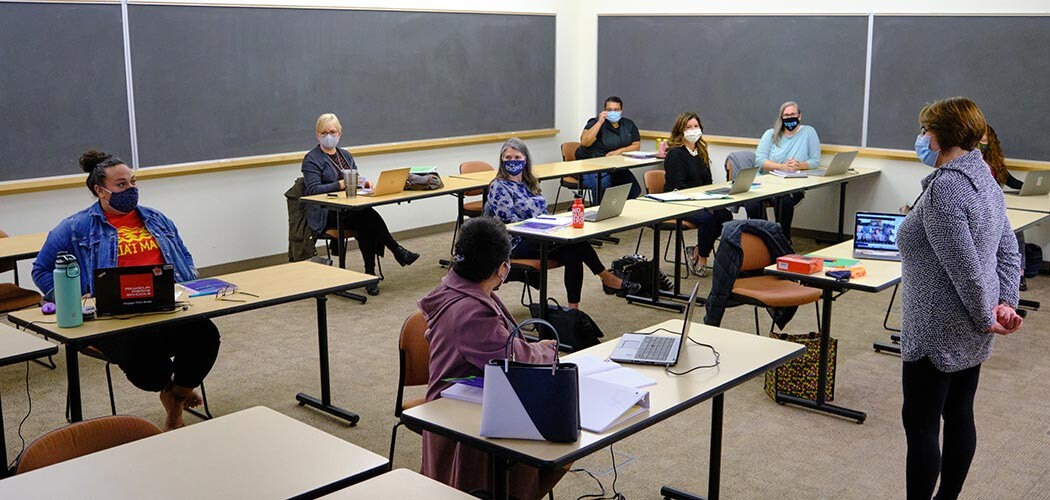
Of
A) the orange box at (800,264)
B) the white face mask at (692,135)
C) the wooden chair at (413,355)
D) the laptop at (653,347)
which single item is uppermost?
the white face mask at (692,135)

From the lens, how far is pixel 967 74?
Answer: 7895 mm

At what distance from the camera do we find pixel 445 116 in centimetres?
903

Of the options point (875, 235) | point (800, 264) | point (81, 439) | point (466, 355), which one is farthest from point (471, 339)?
point (875, 235)

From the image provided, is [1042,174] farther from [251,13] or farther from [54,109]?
[54,109]

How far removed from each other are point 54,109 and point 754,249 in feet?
14.7

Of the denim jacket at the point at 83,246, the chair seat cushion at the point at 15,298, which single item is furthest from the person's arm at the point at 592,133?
the denim jacket at the point at 83,246

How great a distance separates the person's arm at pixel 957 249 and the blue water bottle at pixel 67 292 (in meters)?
2.85

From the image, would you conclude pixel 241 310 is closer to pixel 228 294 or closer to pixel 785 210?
pixel 228 294

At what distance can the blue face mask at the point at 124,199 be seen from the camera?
420cm

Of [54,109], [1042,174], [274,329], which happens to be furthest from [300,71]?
[1042,174]

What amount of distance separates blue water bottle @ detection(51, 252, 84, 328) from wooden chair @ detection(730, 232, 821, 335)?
10.3 ft

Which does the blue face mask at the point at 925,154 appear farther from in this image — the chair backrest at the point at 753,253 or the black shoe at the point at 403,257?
the black shoe at the point at 403,257

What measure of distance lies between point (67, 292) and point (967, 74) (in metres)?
6.86

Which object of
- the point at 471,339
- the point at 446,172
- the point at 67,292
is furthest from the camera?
the point at 446,172
